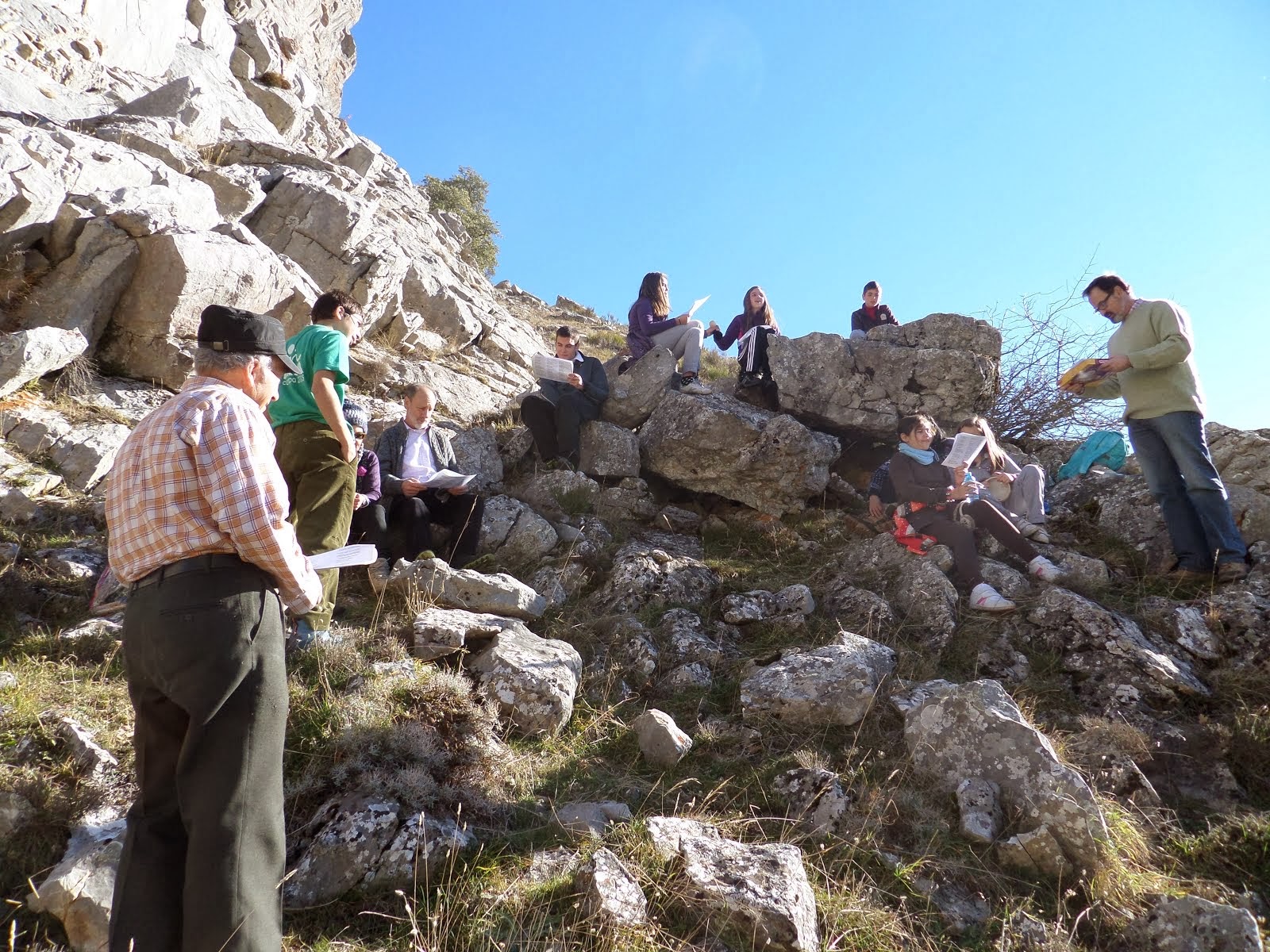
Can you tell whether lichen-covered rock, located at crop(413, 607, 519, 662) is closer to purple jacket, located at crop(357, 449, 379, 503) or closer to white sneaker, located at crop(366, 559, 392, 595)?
white sneaker, located at crop(366, 559, 392, 595)

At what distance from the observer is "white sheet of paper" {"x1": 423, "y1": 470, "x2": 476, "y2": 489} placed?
19.7 ft

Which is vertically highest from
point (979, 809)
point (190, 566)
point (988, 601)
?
point (988, 601)

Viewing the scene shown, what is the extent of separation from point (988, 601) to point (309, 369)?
17.3 ft

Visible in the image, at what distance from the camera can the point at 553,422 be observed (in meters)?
8.25

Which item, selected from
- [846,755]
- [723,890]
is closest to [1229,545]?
[846,755]

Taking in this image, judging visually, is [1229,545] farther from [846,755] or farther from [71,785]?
[71,785]

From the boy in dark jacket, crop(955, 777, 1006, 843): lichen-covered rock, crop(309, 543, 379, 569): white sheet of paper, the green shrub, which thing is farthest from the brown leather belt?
the green shrub

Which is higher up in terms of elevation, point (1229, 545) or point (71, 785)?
point (1229, 545)

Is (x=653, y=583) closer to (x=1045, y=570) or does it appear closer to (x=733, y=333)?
(x=1045, y=570)

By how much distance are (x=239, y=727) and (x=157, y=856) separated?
0.53 meters

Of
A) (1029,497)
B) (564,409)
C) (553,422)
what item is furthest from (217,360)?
(1029,497)

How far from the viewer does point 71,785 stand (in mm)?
3188

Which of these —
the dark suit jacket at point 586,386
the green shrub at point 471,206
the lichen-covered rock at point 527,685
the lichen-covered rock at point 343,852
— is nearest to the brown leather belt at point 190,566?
the lichen-covered rock at point 343,852

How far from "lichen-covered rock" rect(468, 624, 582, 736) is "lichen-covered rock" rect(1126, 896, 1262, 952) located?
2.97 m
